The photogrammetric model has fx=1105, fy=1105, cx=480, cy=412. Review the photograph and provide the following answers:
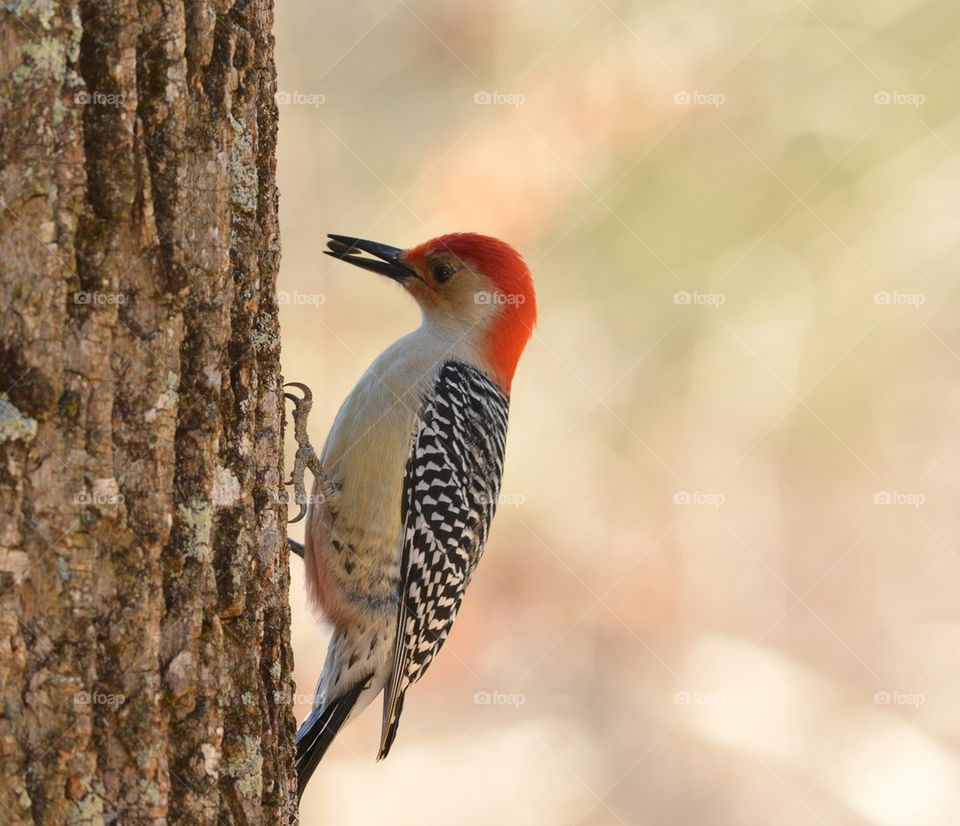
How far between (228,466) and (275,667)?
0.45 m

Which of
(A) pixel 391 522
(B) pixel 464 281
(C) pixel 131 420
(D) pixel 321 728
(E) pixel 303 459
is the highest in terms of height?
(B) pixel 464 281

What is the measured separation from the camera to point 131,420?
6.54ft

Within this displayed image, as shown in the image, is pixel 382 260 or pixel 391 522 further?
pixel 382 260

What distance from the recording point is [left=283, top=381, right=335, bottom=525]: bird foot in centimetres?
384

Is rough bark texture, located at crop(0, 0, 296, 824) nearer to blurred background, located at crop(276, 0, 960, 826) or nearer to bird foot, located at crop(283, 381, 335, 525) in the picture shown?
bird foot, located at crop(283, 381, 335, 525)

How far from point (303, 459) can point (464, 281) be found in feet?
3.67

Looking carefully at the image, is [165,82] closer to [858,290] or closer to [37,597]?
[37,597]

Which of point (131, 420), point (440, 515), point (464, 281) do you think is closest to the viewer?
point (131, 420)

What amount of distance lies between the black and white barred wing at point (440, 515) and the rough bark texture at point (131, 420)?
1711 mm

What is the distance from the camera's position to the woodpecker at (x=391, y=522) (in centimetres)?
396

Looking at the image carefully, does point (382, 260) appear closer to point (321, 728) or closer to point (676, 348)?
point (321, 728)

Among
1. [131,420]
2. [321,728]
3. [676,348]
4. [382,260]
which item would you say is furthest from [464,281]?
[676,348]

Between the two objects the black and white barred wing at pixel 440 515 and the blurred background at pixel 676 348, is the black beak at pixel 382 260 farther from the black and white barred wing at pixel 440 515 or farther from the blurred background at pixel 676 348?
the blurred background at pixel 676 348

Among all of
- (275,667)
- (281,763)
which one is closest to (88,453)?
(275,667)
